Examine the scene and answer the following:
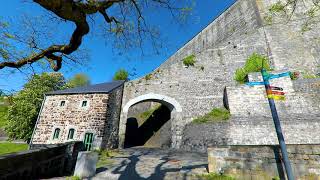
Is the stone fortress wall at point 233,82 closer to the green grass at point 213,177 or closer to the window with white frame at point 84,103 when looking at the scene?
the window with white frame at point 84,103

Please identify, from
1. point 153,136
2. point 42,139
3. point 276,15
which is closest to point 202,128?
point 153,136

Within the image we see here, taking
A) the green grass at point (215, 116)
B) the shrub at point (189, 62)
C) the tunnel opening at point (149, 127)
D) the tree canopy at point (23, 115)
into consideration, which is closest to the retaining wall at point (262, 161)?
the green grass at point (215, 116)

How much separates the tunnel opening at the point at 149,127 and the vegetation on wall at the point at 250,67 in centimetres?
657

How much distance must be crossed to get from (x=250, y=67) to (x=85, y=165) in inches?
472

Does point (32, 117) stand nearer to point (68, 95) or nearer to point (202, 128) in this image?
point (68, 95)

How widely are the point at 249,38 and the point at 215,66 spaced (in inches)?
146

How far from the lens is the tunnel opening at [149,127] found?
15.9 metres

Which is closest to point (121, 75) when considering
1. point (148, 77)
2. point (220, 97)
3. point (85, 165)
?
point (148, 77)

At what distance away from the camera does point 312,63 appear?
13648 millimetres

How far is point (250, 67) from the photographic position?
1334 cm

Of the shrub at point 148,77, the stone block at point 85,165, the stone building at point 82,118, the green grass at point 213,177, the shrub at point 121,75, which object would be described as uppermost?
the shrub at point 121,75

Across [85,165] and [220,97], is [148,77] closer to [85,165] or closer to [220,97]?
[220,97]

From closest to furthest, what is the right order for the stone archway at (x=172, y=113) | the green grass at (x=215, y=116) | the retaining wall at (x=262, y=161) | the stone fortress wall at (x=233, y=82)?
the retaining wall at (x=262, y=161), the stone fortress wall at (x=233, y=82), the green grass at (x=215, y=116), the stone archway at (x=172, y=113)

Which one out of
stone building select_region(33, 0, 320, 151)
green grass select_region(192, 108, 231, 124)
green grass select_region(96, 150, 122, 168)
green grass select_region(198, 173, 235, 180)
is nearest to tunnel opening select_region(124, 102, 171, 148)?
stone building select_region(33, 0, 320, 151)
